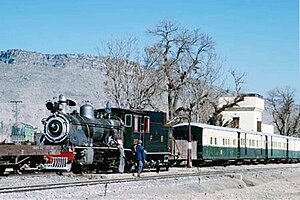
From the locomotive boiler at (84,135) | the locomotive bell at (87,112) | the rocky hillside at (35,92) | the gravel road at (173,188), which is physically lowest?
the gravel road at (173,188)

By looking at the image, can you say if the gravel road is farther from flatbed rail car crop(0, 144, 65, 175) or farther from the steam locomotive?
the steam locomotive

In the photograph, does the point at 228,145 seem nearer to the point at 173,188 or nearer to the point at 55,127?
the point at 55,127

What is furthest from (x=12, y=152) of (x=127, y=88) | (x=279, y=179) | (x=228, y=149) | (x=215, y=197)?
(x=127, y=88)

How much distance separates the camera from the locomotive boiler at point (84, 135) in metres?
27.7

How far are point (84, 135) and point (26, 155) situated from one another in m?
3.77

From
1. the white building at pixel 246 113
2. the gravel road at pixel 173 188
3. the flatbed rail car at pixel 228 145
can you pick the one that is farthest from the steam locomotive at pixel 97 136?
the white building at pixel 246 113

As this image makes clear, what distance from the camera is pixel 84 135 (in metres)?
28.5

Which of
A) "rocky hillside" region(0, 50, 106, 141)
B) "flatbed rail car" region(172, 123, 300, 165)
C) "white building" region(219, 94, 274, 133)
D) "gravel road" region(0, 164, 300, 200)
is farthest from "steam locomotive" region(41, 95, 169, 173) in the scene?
"rocky hillside" region(0, 50, 106, 141)

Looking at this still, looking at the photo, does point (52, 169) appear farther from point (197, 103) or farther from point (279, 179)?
point (197, 103)

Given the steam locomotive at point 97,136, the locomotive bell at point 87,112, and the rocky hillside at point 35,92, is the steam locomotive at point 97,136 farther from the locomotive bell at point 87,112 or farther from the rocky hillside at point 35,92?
the rocky hillside at point 35,92

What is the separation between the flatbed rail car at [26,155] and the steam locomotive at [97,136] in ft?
0.85

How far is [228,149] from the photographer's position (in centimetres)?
4747

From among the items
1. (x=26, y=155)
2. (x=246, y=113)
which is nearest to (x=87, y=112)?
(x=26, y=155)

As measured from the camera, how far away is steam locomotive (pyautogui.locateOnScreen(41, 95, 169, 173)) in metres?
27.6
